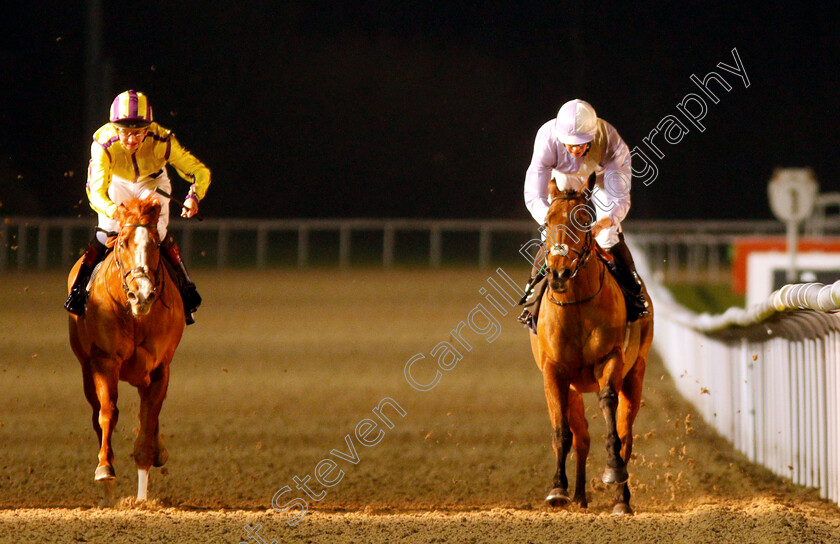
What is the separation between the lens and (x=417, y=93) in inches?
977

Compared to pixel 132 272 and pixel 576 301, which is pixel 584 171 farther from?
pixel 132 272

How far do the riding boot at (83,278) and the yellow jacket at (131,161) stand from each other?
31 cm

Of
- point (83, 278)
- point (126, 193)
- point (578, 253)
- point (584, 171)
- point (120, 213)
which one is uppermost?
point (584, 171)

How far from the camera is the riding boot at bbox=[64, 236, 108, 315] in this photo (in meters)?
4.95

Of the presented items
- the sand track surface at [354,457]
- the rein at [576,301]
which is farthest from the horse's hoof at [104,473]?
the rein at [576,301]

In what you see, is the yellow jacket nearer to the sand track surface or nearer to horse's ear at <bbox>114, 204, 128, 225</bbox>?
horse's ear at <bbox>114, 204, 128, 225</bbox>

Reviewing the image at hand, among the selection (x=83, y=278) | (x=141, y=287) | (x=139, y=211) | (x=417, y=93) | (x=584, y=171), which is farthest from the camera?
(x=417, y=93)

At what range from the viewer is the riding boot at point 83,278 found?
16.3 feet

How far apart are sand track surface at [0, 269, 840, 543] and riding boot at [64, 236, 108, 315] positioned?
37.5 inches

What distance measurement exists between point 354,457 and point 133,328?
2040 millimetres

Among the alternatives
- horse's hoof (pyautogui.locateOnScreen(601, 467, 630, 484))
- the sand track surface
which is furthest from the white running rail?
horse's hoof (pyautogui.locateOnScreen(601, 467, 630, 484))

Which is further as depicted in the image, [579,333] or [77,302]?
[77,302]

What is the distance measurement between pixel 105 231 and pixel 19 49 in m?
18.3

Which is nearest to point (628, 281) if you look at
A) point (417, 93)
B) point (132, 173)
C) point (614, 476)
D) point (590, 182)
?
point (590, 182)
